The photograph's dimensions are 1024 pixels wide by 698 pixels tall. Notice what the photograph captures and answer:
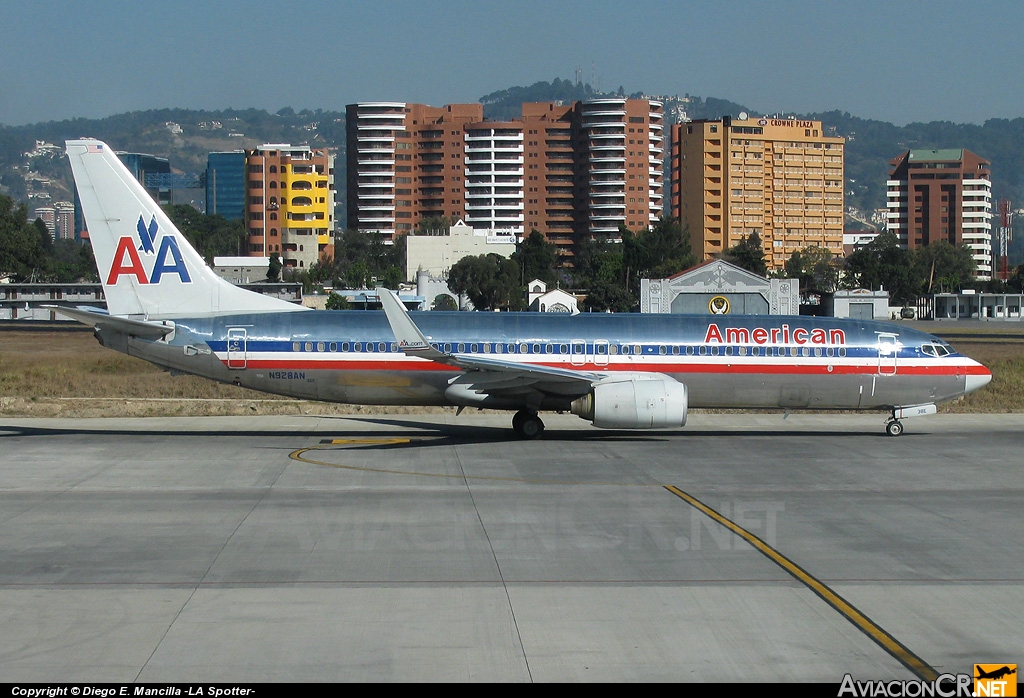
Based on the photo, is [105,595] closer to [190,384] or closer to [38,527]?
[38,527]

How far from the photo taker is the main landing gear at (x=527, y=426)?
29.8m

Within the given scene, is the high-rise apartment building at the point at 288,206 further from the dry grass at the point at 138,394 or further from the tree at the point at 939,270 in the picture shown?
the dry grass at the point at 138,394

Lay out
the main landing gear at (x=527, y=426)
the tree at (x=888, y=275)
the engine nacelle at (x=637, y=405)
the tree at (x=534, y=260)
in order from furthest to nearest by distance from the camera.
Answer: the tree at (x=888, y=275) → the tree at (x=534, y=260) → the main landing gear at (x=527, y=426) → the engine nacelle at (x=637, y=405)

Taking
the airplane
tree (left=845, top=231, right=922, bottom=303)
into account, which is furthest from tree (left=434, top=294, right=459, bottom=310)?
the airplane

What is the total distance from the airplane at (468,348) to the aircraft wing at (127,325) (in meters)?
0.04

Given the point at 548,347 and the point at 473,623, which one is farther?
the point at 548,347

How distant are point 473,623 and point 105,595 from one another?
15.9ft

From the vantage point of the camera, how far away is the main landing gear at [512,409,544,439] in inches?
1175

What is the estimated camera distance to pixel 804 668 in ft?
36.0

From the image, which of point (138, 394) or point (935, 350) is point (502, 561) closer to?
Result: point (935, 350)

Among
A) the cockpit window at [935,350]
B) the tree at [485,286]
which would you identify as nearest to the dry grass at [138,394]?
the cockpit window at [935,350]

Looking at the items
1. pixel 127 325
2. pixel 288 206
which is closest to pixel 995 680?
pixel 127 325

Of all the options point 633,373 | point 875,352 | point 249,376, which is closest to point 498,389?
point 633,373

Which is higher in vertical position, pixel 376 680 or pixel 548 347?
pixel 548 347
